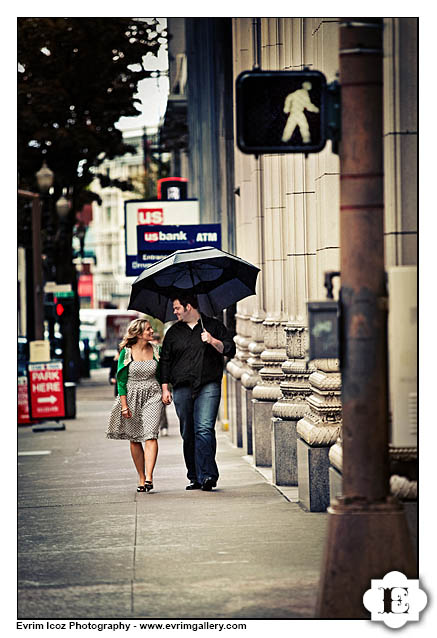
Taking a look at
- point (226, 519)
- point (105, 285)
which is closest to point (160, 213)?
point (226, 519)

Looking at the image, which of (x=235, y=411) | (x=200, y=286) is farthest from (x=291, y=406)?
(x=235, y=411)

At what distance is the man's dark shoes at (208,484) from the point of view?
1138 centimetres

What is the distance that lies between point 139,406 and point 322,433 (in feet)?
8.20

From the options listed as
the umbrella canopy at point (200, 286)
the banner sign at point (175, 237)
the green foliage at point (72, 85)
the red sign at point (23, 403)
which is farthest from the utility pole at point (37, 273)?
the umbrella canopy at point (200, 286)

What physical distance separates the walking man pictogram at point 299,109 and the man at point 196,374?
18.3 ft

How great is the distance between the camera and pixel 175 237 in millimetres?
17938

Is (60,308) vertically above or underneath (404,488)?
above

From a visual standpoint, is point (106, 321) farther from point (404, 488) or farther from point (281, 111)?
point (281, 111)

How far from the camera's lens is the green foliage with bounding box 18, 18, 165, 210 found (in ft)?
102

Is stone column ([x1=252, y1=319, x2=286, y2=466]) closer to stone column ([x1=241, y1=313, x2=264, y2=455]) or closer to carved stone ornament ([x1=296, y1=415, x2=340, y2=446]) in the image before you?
stone column ([x1=241, y1=313, x2=264, y2=455])

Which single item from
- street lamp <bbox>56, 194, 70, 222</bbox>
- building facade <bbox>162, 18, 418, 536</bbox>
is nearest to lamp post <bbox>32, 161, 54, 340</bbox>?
building facade <bbox>162, 18, 418, 536</bbox>

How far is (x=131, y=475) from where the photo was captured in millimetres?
→ 13414
